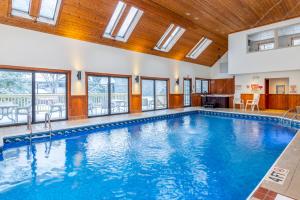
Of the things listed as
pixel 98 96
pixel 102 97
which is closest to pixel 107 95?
pixel 102 97

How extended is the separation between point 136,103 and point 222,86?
6949mm

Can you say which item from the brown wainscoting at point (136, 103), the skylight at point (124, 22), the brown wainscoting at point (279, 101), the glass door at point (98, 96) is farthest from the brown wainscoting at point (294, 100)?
the glass door at point (98, 96)

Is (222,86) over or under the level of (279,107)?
over

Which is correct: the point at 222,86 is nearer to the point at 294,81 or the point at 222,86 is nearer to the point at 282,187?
the point at 294,81

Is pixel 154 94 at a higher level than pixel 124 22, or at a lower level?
lower

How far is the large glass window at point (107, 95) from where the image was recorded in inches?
329

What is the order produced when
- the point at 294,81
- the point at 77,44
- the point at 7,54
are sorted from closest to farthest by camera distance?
the point at 7,54, the point at 77,44, the point at 294,81

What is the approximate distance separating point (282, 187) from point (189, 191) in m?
1.16

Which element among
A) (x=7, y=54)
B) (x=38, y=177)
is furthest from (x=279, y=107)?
(x=7, y=54)

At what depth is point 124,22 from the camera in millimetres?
8117

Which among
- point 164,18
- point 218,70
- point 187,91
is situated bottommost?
point 187,91

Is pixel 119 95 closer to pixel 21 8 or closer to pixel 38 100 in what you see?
pixel 38 100

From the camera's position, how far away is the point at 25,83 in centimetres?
662

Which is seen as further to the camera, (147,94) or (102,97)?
(147,94)
